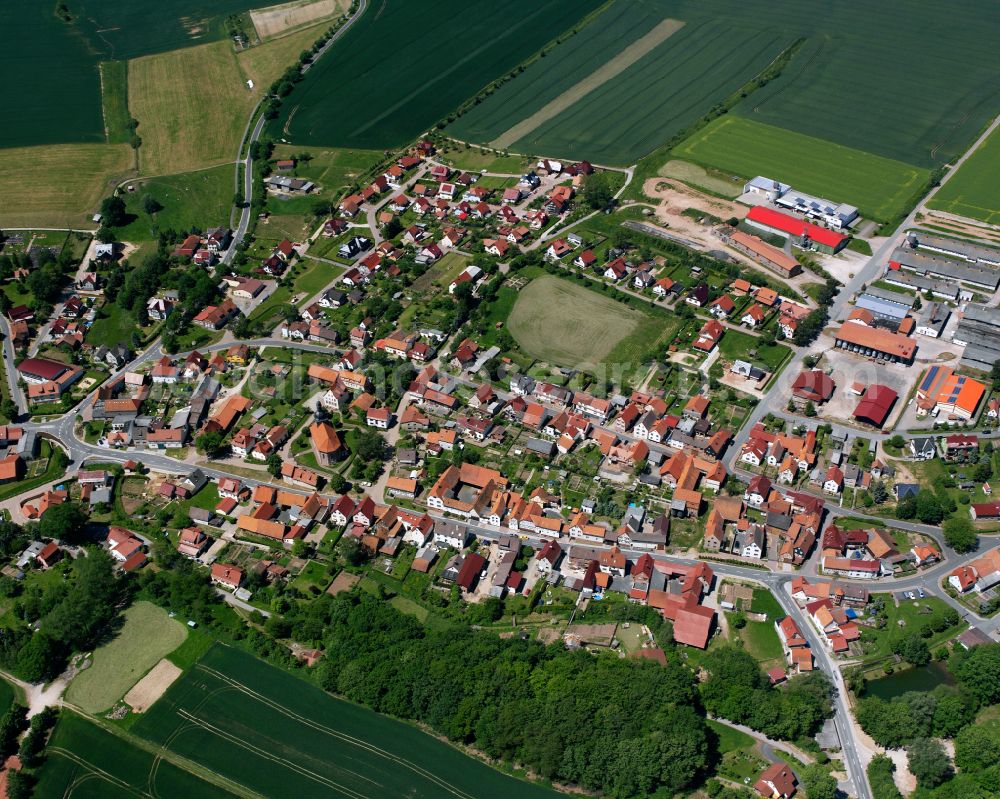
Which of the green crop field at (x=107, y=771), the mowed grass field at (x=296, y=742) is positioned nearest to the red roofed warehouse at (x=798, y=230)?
the mowed grass field at (x=296, y=742)

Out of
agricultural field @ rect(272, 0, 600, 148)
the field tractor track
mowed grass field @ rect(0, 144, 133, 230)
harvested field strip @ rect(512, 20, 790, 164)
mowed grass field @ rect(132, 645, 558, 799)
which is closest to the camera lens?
the field tractor track

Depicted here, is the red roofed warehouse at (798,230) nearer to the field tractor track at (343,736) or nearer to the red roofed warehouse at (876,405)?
the red roofed warehouse at (876,405)

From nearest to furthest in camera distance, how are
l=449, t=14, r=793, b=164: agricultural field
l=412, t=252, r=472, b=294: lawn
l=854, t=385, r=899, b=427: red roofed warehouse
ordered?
l=854, t=385, r=899, b=427: red roofed warehouse, l=412, t=252, r=472, b=294: lawn, l=449, t=14, r=793, b=164: agricultural field

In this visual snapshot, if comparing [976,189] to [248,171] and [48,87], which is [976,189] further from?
[48,87]

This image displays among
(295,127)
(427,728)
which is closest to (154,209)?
(295,127)

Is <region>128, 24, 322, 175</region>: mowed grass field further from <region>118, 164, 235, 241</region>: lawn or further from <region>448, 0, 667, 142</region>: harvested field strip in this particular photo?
<region>448, 0, 667, 142</region>: harvested field strip

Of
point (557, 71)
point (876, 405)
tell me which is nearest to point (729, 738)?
point (876, 405)

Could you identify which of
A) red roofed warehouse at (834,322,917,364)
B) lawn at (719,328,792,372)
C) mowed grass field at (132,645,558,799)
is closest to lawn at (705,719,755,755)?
mowed grass field at (132,645,558,799)

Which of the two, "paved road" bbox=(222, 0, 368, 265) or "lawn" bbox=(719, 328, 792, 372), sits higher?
"paved road" bbox=(222, 0, 368, 265)
